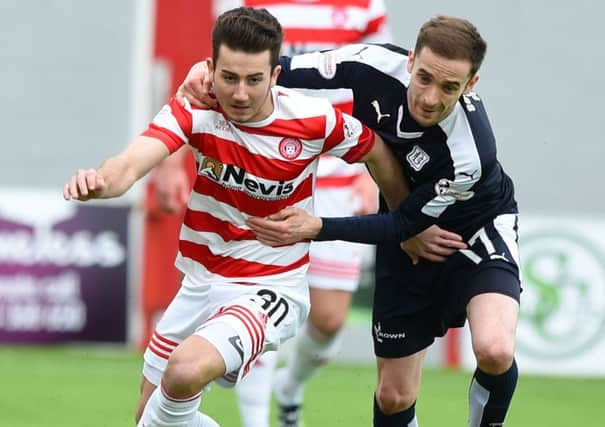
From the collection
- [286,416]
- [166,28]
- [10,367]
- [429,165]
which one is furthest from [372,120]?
[166,28]

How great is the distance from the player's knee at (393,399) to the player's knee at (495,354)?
0.51 meters

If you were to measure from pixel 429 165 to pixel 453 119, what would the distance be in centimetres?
20

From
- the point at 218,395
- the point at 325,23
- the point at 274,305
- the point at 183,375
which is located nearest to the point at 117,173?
the point at 183,375

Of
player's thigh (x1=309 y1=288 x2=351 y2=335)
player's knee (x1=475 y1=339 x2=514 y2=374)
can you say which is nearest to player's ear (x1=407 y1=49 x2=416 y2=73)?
player's knee (x1=475 y1=339 x2=514 y2=374)

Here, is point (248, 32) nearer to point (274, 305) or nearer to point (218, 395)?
point (274, 305)

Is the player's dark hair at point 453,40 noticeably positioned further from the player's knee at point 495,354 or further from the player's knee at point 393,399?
the player's knee at point 393,399

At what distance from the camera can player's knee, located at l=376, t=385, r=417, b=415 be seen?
5.61m

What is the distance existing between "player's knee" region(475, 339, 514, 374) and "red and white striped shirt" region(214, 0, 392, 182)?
180cm

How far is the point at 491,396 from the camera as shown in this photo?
17.5 feet

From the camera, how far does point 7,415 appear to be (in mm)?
7312

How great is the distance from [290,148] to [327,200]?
1724 mm

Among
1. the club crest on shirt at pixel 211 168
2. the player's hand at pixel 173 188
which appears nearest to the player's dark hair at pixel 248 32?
the club crest on shirt at pixel 211 168

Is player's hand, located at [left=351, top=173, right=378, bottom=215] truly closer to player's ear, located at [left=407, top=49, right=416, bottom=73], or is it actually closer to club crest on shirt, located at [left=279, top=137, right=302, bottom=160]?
player's ear, located at [left=407, top=49, right=416, bottom=73]

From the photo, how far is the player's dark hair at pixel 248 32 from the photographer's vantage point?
15.7ft
